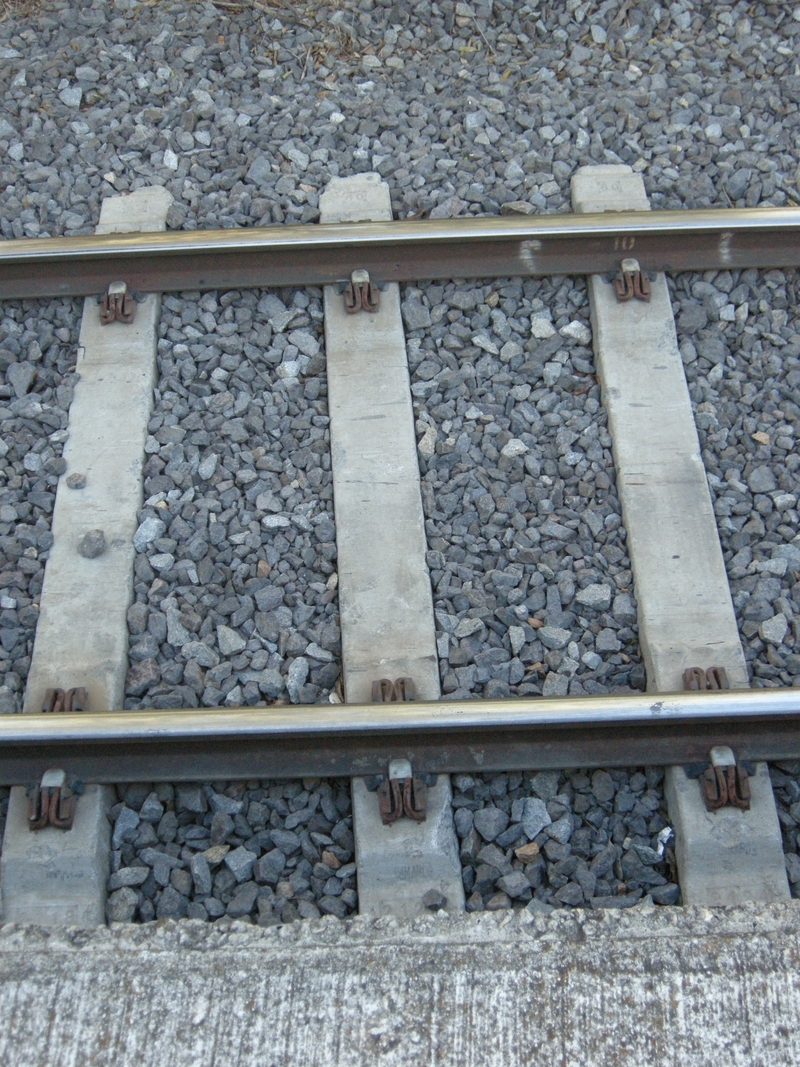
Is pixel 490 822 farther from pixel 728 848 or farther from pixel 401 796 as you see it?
pixel 728 848

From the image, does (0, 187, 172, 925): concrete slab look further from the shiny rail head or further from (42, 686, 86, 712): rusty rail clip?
the shiny rail head

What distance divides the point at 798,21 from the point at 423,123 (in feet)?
7.24

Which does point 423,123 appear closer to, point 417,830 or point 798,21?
point 798,21

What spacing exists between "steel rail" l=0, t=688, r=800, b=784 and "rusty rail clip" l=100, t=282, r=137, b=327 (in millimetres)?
1936

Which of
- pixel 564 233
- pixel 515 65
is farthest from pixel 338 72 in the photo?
pixel 564 233

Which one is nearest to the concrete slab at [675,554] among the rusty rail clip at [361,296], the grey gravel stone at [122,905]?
the rusty rail clip at [361,296]

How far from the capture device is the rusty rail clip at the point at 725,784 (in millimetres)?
3430

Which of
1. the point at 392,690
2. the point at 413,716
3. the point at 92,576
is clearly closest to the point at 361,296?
the point at 92,576

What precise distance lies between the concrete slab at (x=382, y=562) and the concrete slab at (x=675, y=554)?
0.82 m

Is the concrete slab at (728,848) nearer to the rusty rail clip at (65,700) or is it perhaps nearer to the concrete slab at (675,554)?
the concrete slab at (675,554)

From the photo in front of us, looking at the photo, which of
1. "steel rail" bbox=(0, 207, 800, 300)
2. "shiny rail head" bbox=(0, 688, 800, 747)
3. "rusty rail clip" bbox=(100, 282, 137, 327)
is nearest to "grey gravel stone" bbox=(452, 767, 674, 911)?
"shiny rail head" bbox=(0, 688, 800, 747)

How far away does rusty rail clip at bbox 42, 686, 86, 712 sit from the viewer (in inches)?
141

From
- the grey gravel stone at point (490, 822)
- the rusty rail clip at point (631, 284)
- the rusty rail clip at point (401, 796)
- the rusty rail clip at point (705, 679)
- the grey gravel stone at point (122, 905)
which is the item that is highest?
the rusty rail clip at point (631, 284)

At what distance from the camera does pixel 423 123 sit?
5.09 m
